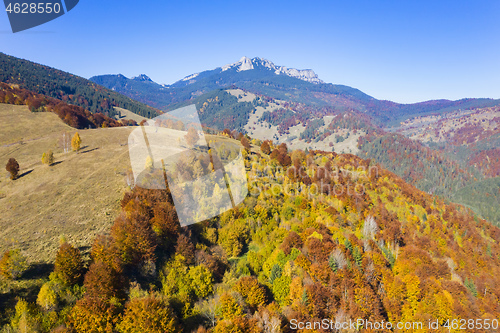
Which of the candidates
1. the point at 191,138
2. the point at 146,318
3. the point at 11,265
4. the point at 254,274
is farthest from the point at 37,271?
the point at 191,138

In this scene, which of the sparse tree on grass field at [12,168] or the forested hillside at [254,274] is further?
the sparse tree on grass field at [12,168]

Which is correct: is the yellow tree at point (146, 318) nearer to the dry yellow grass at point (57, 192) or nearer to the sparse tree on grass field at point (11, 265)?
the sparse tree on grass field at point (11, 265)

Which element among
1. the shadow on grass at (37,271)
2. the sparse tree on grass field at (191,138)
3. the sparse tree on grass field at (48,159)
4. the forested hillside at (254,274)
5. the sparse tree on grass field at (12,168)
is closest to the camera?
the forested hillside at (254,274)

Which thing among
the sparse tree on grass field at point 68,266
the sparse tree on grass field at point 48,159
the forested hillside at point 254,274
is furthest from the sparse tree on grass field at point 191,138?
the sparse tree on grass field at point 68,266

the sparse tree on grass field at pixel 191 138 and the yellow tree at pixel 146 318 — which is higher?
the sparse tree on grass field at pixel 191 138

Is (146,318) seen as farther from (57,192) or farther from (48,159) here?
(48,159)

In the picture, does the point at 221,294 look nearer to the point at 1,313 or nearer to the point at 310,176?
the point at 1,313

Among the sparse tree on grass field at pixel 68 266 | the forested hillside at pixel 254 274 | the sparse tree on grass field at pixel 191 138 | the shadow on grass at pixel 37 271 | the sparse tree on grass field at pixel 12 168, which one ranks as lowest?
the forested hillside at pixel 254 274
